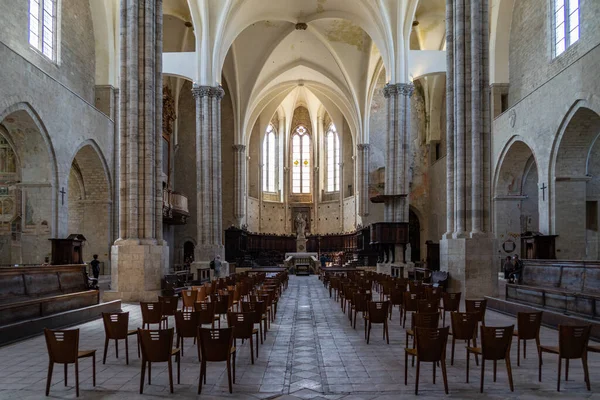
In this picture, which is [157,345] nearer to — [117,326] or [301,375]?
[117,326]

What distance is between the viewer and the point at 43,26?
20.7 metres

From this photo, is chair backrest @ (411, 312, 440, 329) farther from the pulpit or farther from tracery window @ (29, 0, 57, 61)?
tracery window @ (29, 0, 57, 61)

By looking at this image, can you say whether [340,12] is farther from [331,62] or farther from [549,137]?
[549,137]

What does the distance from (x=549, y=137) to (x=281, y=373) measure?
634 inches

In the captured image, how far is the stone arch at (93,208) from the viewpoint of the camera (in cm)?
2408

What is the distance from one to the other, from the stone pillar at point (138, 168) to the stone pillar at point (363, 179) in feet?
82.7

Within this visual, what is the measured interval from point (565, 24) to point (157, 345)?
775 inches

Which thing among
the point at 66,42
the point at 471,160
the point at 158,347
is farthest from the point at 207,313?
the point at 66,42

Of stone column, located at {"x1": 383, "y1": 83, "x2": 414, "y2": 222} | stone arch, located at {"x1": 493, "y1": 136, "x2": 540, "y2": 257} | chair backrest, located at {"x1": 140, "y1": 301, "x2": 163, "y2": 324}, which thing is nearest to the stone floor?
chair backrest, located at {"x1": 140, "y1": 301, "x2": 163, "y2": 324}

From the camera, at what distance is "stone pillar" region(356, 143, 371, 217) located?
40.3 metres

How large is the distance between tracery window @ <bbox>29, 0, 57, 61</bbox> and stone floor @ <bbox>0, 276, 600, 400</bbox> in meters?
14.6

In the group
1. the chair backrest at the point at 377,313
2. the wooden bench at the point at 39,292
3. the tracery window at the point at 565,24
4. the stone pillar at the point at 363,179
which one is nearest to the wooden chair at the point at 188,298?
the wooden bench at the point at 39,292

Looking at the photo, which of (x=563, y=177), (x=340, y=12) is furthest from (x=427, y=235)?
(x=563, y=177)

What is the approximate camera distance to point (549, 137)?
63.9 ft
